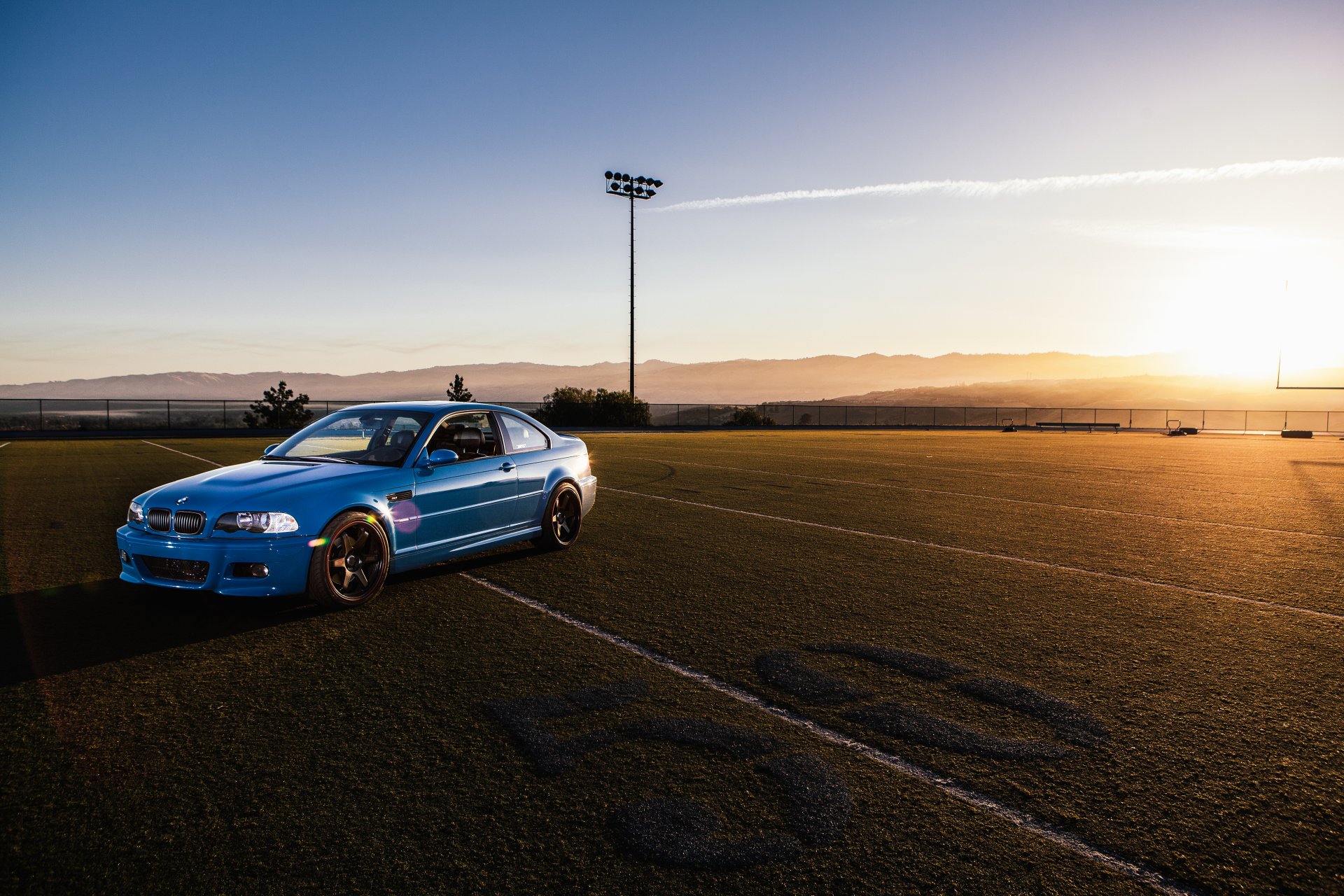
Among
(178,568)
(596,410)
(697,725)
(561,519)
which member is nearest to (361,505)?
(178,568)

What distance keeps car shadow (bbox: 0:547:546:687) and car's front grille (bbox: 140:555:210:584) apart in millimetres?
100

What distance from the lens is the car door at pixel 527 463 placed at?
775cm

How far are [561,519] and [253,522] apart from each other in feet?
11.0

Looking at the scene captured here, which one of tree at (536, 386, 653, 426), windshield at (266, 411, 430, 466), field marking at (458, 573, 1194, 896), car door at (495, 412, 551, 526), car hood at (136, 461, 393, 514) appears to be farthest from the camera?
tree at (536, 386, 653, 426)

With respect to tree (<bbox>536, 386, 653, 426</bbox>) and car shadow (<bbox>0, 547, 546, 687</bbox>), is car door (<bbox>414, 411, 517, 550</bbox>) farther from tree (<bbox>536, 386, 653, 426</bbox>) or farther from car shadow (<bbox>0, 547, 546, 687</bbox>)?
tree (<bbox>536, 386, 653, 426</bbox>)

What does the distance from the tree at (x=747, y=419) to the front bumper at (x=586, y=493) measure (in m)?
44.2

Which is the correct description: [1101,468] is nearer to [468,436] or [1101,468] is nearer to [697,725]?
[468,436]

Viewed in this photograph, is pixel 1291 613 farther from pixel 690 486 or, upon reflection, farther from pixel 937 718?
pixel 690 486

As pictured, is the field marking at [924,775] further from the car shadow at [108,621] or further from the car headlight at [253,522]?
the car shadow at [108,621]

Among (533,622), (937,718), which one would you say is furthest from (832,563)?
(937,718)

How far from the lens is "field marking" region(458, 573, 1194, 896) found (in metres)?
2.78

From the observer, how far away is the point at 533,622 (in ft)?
18.9

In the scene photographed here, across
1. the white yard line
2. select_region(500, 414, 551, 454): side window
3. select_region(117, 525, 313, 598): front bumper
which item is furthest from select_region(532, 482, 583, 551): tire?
the white yard line

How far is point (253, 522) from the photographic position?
5637 millimetres
